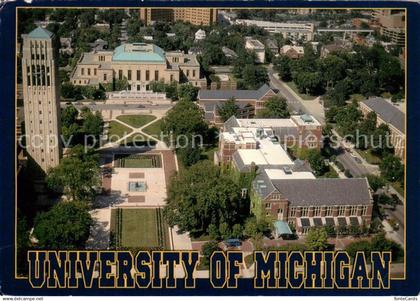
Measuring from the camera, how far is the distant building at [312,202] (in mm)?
43219

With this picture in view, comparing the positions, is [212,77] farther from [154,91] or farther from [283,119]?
[283,119]

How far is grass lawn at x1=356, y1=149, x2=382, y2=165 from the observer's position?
185ft

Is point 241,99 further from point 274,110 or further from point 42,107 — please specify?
point 42,107

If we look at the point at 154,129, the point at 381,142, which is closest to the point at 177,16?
the point at 154,129

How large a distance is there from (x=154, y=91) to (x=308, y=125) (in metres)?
25.9

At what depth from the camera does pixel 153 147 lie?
58688mm

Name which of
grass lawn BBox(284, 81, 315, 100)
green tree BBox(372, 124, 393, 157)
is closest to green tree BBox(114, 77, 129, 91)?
grass lawn BBox(284, 81, 315, 100)

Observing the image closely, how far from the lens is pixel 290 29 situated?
104 metres

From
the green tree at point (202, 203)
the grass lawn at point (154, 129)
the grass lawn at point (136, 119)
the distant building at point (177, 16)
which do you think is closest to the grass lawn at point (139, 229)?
the green tree at point (202, 203)

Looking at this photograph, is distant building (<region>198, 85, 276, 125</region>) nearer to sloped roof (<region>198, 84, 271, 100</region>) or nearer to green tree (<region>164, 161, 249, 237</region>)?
sloped roof (<region>198, 84, 271, 100</region>)

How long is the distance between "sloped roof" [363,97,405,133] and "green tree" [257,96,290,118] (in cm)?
907

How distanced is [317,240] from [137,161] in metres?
20.9

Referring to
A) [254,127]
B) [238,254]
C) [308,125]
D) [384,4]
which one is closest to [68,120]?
[254,127]

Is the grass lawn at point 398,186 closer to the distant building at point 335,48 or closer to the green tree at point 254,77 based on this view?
the green tree at point 254,77
